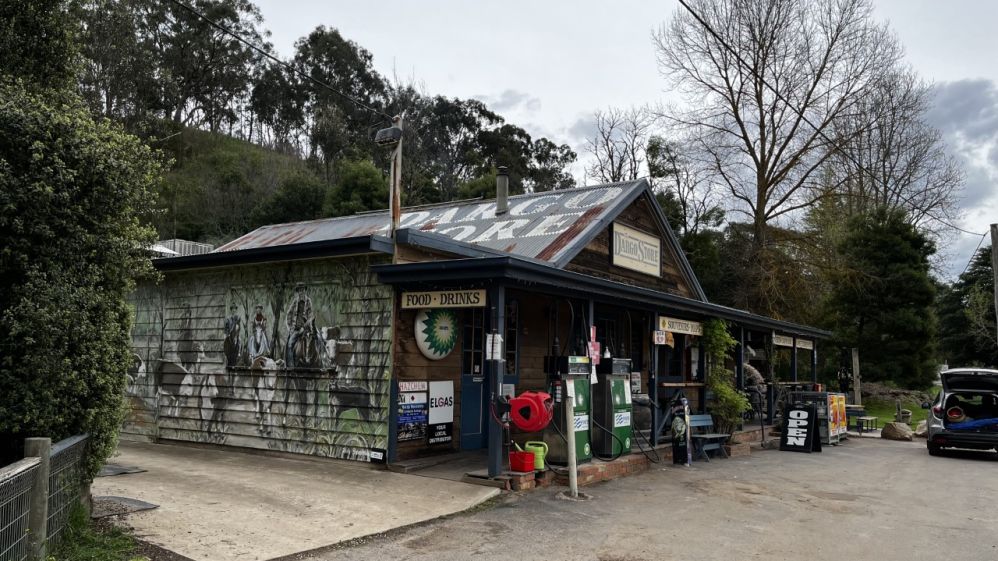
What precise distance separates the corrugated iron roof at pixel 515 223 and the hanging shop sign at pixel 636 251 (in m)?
0.65

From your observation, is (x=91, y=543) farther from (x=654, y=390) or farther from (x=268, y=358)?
(x=654, y=390)

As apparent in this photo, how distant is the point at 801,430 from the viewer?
15102mm

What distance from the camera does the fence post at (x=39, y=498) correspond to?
4.78m

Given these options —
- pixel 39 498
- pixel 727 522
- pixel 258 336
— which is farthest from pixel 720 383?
pixel 39 498

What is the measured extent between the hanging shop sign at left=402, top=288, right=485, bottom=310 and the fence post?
5.05m

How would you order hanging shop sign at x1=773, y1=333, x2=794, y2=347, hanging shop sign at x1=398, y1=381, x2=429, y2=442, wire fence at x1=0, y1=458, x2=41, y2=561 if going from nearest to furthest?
wire fence at x1=0, y1=458, x2=41, y2=561 → hanging shop sign at x1=398, y1=381, x2=429, y2=442 → hanging shop sign at x1=773, y1=333, x2=794, y2=347

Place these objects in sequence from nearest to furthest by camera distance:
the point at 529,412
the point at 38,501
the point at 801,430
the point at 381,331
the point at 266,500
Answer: the point at 38,501, the point at 266,500, the point at 529,412, the point at 381,331, the point at 801,430

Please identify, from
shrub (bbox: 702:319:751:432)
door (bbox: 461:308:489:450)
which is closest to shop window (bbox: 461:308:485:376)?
door (bbox: 461:308:489:450)

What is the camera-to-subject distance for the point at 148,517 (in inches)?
263

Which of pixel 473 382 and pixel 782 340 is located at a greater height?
pixel 782 340

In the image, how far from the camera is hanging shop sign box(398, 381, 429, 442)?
9.88m

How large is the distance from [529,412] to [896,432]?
13787mm

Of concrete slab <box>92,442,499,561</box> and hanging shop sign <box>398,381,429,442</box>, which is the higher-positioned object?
hanging shop sign <box>398,381,429,442</box>

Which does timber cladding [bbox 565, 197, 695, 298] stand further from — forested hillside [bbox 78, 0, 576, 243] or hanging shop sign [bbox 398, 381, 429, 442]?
forested hillside [bbox 78, 0, 576, 243]
